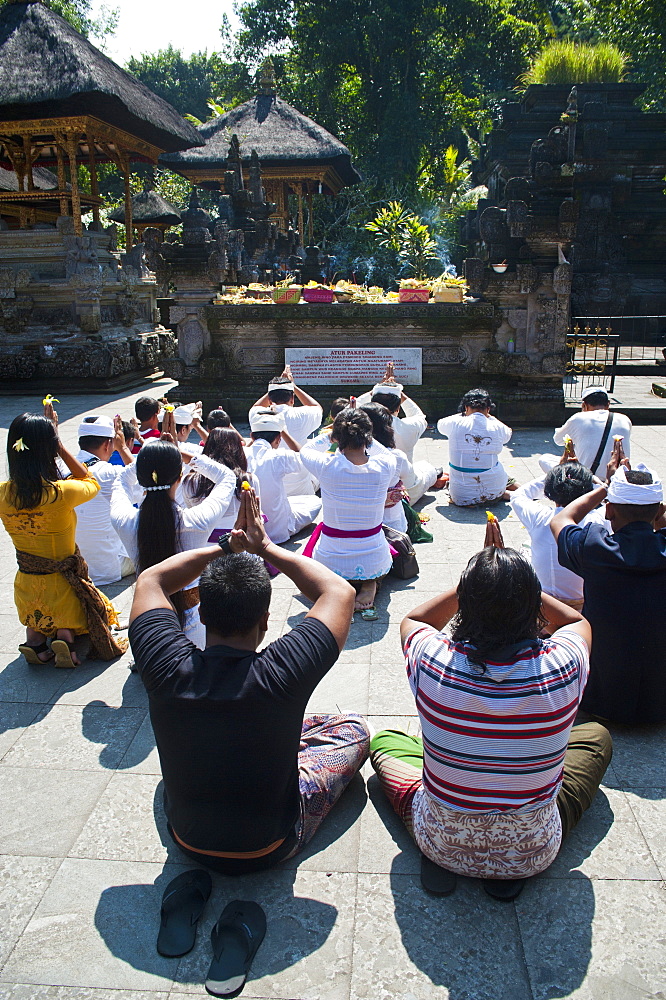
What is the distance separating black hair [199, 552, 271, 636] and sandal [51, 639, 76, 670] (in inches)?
94.5

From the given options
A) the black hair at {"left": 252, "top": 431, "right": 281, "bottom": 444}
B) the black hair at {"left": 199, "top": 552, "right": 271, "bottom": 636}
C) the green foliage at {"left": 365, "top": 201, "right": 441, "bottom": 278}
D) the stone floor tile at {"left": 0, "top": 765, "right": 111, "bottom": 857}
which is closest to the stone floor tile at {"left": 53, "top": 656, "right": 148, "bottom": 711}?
the stone floor tile at {"left": 0, "top": 765, "right": 111, "bottom": 857}

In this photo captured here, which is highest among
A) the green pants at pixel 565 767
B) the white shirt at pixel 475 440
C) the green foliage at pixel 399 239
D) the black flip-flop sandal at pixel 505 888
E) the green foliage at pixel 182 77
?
the green foliage at pixel 182 77

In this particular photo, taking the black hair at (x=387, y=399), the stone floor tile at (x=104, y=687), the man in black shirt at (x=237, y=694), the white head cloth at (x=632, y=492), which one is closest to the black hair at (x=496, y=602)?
the man in black shirt at (x=237, y=694)

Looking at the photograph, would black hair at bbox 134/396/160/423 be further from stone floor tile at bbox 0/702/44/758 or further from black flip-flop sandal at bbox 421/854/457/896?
black flip-flop sandal at bbox 421/854/457/896

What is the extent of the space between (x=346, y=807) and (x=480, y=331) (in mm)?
9389

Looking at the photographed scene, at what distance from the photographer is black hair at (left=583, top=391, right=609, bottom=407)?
6.92 meters

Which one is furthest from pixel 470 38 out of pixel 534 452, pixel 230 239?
pixel 534 452

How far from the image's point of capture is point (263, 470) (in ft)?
21.4

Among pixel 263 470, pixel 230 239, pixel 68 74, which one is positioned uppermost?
pixel 68 74

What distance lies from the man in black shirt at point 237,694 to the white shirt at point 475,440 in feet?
16.0

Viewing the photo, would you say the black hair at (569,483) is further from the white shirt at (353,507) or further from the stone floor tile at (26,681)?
the stone floor tile at (26,681)

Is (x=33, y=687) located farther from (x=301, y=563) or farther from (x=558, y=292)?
(x=558, y=292)

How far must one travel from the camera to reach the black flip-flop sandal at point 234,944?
→ 2.52m

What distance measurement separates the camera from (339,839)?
324 cm
